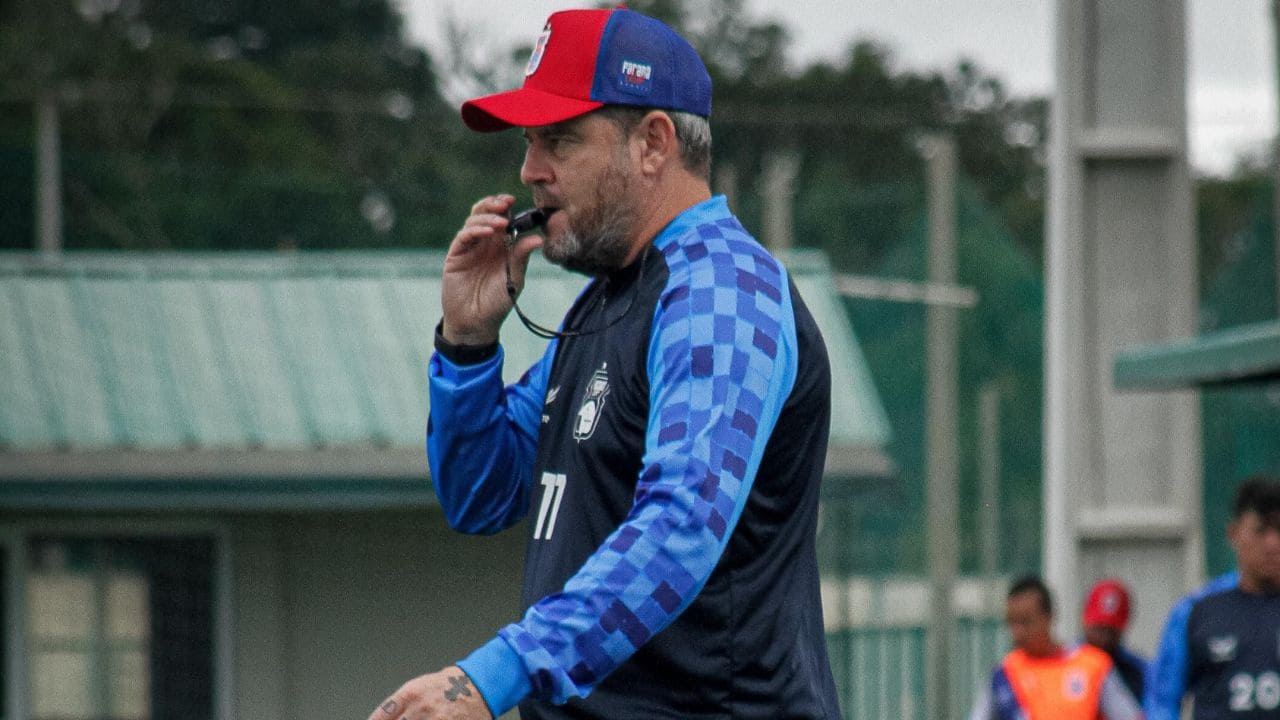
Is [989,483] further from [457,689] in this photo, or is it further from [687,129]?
[457,689]

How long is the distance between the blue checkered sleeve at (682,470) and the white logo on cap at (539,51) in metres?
0.34

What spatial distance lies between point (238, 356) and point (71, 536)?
4.24 feet

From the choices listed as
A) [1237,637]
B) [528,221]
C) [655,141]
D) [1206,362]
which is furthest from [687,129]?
[1206,362]

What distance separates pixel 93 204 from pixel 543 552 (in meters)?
11.0

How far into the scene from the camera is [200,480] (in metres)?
9.70

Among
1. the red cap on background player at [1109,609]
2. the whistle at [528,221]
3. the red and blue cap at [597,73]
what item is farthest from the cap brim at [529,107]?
the red cap on background player at [1109,609]

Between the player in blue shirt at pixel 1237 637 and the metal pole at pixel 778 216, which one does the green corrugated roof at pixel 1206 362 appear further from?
the metal pole at pixel 778 216

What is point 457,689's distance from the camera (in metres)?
2.38

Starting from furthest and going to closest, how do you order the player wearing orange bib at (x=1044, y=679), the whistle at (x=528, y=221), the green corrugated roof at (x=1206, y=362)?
the player wearing orange bib at (x=1044, y=679) → the green corrugated roof at (x=1206, y=362) → the whistle at (x=528, y=221)

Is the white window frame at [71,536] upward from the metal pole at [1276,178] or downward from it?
downward

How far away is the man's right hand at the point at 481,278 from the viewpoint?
3041 mm

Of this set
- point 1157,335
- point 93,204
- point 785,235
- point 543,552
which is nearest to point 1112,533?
point 1157,335

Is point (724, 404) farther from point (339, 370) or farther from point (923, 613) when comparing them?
point (923, 613)

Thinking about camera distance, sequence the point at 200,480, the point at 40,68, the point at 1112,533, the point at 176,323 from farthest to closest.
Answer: the point at 40,68, the point at 1112,533, the point at 176,323, the point at 200,480
